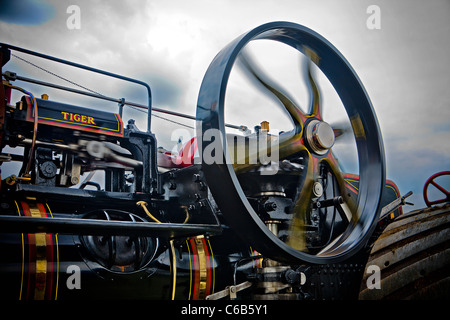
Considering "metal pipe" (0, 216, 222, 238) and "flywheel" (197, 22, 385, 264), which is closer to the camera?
"metal pipe" (0, 216, 222, 238)

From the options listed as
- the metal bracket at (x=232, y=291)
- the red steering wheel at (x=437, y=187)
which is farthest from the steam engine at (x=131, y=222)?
the red steering wheel at (x=437, y=187)

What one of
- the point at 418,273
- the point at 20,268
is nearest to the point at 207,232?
the point at 20,268

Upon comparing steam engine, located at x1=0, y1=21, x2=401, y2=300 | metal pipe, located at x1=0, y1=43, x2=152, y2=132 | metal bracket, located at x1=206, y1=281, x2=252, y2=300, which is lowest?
metal bracket, located at x1=206, y1=281, x2=252, y2=300

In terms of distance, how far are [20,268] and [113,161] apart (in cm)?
80

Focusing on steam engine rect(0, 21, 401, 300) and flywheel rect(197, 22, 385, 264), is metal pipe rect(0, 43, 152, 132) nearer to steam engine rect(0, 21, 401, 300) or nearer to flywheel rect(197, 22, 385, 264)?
steam engine rect(0, 21, 401, 300)

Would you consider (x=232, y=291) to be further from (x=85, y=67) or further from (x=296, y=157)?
(x=85, y=67)

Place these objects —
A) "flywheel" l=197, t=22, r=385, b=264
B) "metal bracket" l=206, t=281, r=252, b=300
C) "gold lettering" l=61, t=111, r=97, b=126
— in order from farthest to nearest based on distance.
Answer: "gold lettering" l=61, t=111, r=97, b=126
"metal bracket" l=206, t=281, r=252, b=300
"flywheel" l=197, t=22, r=385, b=264

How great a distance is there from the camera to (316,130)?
179cm

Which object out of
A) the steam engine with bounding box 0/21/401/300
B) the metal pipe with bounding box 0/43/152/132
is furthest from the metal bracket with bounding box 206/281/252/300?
the metal pipe with bounding box 0/43/152/132

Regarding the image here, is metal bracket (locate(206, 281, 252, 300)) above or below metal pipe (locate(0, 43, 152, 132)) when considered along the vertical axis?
below

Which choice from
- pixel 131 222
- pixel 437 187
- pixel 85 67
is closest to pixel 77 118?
pixel 85 67

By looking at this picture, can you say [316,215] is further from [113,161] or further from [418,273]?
[113,161]

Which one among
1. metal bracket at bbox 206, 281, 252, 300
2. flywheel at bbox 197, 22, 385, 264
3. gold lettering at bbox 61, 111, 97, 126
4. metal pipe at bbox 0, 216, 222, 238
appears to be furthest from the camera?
gold lettering at bbox 61, 111, 97, 126
